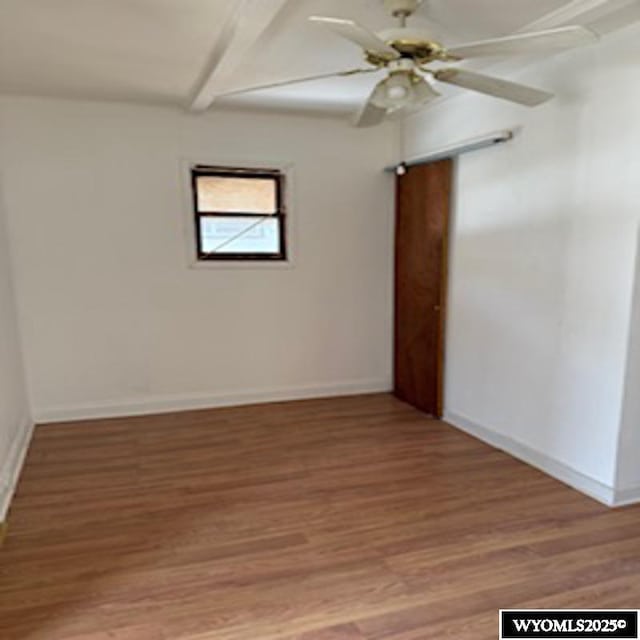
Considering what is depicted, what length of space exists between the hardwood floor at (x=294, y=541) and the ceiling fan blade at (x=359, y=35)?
2125 millimetres

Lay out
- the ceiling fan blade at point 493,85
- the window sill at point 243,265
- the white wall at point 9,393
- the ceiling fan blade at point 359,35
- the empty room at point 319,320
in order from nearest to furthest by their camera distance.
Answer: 1. the ceiling fan blade at point 359,35
2. the empty room at point 319,320
3. the ceiling fan blade at point 493,85
4. the white wall at point 9,393
5. the window sill at point 243,265

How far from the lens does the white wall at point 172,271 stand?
13.1ft

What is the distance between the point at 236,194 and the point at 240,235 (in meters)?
0.35

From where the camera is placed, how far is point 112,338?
4250 mm

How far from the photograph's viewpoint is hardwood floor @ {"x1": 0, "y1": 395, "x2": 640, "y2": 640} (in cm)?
199

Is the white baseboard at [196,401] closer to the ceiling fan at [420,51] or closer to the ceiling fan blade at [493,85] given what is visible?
the ceiling fan at [420,51]

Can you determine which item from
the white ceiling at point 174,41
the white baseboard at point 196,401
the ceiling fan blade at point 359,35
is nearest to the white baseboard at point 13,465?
the white baseboard at point 196,401

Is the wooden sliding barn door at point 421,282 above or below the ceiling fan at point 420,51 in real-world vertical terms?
below

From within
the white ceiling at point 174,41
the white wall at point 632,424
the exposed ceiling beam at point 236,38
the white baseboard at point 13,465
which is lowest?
the white baseboard at point 13,465

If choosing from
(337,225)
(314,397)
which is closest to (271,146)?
(337,225)

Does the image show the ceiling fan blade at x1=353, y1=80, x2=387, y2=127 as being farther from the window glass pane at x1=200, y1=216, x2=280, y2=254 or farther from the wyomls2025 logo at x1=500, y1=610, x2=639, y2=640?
the wyomls2025 logo at x1=500, y1=610, x2=639, y2=640

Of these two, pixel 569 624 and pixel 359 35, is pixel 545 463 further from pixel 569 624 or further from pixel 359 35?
pixel 359 35

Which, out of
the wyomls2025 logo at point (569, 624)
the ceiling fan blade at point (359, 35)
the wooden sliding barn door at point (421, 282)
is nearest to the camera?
the ceiling fan blade at point (359, 35)

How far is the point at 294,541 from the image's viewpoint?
251 cm
